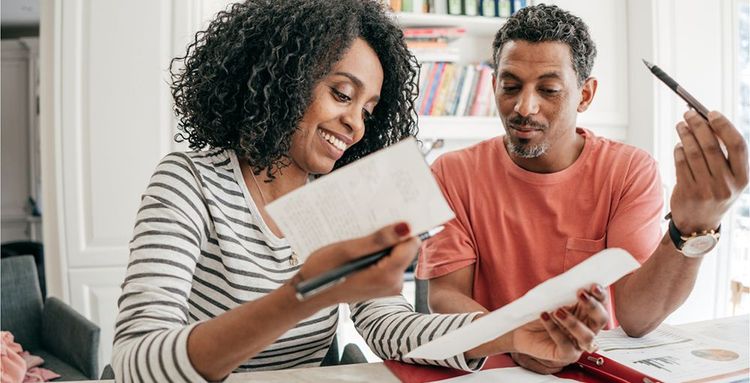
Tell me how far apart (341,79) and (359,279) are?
574 millimetres

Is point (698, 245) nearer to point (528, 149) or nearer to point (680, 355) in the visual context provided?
point (680, 355)

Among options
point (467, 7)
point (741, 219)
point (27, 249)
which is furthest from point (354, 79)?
point (27, 249)

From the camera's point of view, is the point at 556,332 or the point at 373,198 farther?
the point at 556,332

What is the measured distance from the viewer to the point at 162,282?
84cm

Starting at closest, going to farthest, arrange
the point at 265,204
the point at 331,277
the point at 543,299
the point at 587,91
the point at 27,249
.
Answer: the point at 331,277
the point at 543,299
the point at 265,204
the point at 587,91
the point at 27,249

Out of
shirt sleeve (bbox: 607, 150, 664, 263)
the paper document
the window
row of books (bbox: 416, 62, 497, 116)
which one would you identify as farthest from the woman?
the window

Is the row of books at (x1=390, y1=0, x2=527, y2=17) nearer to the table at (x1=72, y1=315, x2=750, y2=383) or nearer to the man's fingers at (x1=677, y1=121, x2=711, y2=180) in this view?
the man's fingers at (x1=677, y1=121, x2=711, y2=180)

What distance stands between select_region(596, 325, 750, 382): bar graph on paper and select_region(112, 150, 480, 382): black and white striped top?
254mm

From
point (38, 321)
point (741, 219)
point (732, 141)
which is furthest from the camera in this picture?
point (741, 219)

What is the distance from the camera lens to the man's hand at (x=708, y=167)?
907mm

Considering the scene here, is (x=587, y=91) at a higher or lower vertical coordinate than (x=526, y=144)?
higher

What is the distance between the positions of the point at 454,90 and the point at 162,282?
2.02 metres

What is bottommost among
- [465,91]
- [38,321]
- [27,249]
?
[38,321]

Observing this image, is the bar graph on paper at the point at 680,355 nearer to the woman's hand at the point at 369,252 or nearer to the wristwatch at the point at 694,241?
the wristwatch at the point at 694,241
